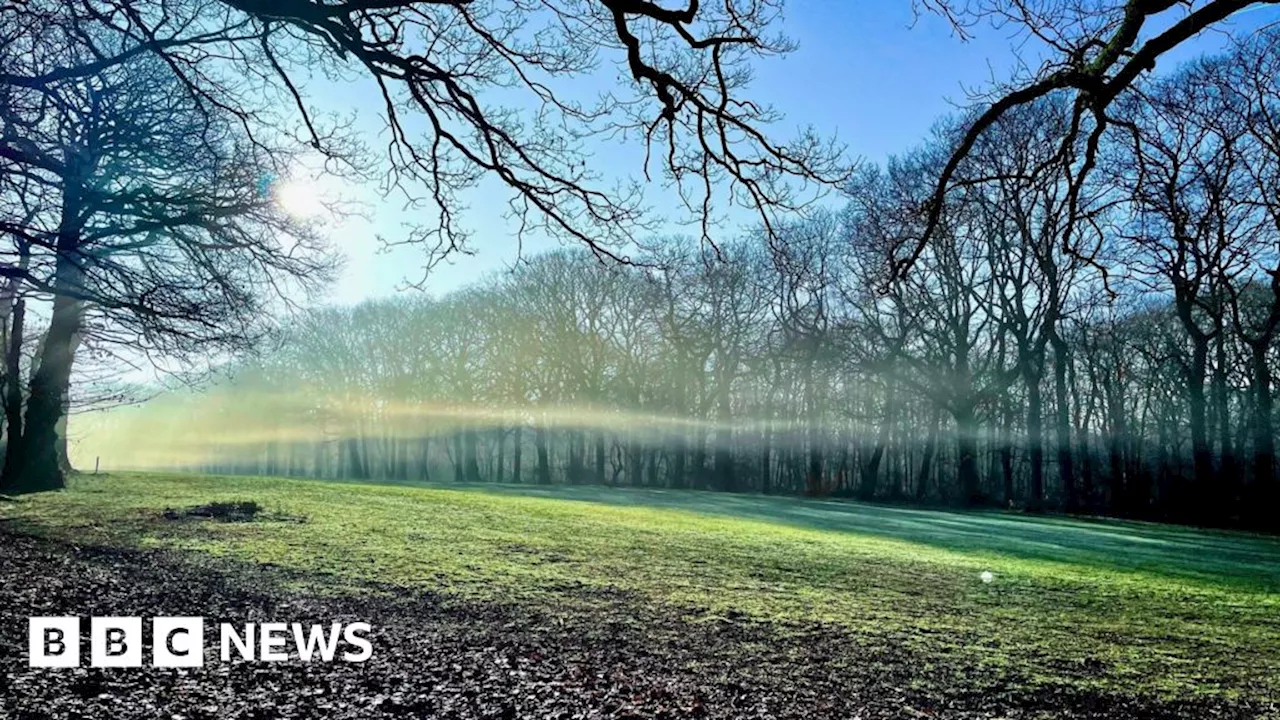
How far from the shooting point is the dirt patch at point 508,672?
12.8 feet

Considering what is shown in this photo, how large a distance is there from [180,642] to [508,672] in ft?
6.21

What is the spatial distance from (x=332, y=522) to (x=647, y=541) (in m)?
4.23

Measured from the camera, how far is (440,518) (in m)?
12.9

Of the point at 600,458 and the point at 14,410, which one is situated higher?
the point at 14,410

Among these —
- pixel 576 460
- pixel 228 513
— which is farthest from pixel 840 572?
pixel 576 460

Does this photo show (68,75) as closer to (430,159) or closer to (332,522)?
(430,159)

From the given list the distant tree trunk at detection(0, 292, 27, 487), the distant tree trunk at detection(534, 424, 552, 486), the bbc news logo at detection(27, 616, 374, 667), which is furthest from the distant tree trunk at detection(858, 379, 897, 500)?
the bbc news logo at detection(27, 616, 374, 667)

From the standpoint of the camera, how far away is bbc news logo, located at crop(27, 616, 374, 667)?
438cm

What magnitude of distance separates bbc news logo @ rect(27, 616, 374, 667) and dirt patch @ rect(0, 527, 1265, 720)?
0.35 feet

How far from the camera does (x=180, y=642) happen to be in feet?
15.4

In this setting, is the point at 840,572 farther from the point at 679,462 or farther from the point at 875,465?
the point at 679,462

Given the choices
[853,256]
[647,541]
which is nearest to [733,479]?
[853,256]

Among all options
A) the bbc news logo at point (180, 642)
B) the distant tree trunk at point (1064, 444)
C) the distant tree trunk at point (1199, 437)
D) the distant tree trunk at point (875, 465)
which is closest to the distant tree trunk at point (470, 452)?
the distant tree trunk at point (875, 465)

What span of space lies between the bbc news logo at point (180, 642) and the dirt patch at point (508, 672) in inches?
4.2
